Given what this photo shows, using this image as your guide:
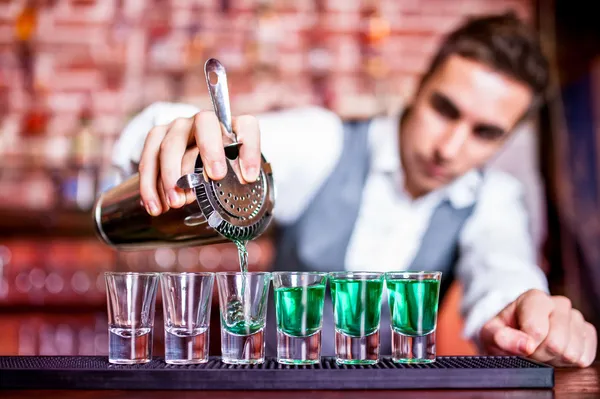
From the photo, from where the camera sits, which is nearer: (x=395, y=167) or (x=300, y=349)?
(x=300, y=349)

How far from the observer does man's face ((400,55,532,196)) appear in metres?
2.17

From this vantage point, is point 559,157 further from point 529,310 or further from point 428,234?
point 529,310

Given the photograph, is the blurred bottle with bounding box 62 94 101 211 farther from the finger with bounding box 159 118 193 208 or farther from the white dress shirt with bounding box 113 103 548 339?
the finger with bounding box 159 118 193 208

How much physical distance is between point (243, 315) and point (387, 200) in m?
1.33

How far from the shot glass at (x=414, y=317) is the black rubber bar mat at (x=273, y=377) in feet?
0.27

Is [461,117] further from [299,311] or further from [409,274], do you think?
[299,311]

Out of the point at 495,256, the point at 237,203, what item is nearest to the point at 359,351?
the point at 237,203

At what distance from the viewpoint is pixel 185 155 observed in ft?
4.24

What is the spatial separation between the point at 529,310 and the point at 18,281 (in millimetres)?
2868

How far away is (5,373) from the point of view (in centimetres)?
108

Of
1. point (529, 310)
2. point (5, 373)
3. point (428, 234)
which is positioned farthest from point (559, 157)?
point (5, 373)

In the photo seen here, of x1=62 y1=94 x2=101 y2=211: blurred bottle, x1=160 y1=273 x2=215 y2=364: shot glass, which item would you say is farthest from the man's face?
x1=62 y1=94 x2=101 y2=211: blurred bottle

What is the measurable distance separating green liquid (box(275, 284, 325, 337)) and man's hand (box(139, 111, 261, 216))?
21 centimetres

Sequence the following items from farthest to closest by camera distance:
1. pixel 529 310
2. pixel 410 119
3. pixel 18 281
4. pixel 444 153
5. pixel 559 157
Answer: pixel 559 157
pixel 18 281
pixel 410 119
pixel 444 153
pixel 529 310
